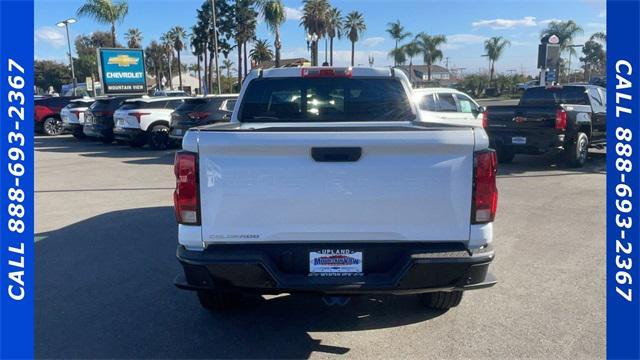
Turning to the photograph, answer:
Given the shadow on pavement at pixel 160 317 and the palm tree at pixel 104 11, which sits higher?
the palm tree at pixel 104 11

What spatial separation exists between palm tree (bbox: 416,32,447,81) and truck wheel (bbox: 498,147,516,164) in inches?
2303

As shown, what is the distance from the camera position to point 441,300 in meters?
4.17

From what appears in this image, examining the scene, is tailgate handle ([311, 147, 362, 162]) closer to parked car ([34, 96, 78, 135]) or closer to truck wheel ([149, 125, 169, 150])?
truck wheel ([149, 125, 169, 150])

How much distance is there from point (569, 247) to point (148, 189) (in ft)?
23.7

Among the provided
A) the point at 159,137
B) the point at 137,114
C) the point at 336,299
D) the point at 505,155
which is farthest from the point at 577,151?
the point at 137,114

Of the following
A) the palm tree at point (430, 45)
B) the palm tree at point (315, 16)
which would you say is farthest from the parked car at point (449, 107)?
the palm tree at point (430, 45)

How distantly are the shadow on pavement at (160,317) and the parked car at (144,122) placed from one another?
34.2ft

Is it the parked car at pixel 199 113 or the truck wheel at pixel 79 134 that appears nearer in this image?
the parked car at pixel 199 113

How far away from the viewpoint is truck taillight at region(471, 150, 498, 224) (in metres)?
3.15

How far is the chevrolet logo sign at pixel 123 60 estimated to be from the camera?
25.6 metres

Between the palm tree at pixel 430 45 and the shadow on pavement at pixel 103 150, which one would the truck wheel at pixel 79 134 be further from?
the palm tree at pixel 430 45

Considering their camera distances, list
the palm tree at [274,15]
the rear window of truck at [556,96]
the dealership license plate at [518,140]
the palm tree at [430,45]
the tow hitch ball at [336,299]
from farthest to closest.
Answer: the palm tree at [430,45]
the palm tree at [274,15]
the rear window of truck at [556,96]
the dealership license plate at [518,140]
the tow hitch ball at [336,299]

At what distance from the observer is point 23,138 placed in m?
3.97

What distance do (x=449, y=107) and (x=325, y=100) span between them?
837cm
